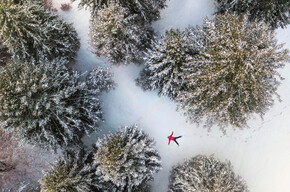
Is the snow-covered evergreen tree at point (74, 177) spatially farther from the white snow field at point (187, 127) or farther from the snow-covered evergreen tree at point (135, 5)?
the snow-covered evergreen tree at point (135, 5)

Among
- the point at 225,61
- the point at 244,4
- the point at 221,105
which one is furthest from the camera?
the point at 244,4

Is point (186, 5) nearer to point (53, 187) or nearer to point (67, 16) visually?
point (67, 16)

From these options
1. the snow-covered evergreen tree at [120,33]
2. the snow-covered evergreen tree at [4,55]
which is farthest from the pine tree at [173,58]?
the snow-covered evergreen tree at [4,55]

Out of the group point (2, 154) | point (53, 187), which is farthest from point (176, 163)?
point (2, 154)

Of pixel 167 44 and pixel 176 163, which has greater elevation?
pixel 167 44

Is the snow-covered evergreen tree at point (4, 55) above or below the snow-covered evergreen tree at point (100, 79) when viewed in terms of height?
below

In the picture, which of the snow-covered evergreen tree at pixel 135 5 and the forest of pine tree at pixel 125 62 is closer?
the forest of pine tree at pixel 125 62
